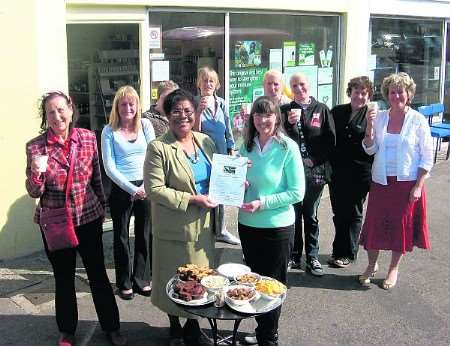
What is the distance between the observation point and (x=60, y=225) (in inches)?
148

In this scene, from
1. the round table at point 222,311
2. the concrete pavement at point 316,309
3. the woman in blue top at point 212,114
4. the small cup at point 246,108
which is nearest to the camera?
the round table at point 222,311

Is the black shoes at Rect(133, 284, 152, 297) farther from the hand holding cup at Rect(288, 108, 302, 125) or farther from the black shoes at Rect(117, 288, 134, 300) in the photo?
the hand holding cup at Rect(288, 108, 302, 125)

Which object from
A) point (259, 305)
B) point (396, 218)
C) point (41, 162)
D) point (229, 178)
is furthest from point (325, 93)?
point (259, 305)

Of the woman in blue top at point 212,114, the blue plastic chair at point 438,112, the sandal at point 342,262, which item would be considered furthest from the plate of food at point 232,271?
the blue plastic chair at point 438,112

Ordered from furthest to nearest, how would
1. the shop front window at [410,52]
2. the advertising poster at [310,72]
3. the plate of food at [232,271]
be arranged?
the shop front window at [410,52] < the advertising poster at [310,72] < the plate of food at [232,271]

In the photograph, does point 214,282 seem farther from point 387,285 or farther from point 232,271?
point 387,285

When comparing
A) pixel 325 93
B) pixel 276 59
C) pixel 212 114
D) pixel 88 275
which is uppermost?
pixel 276 59

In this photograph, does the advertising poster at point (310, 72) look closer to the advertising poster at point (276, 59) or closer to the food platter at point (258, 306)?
the advertising poster at point (276, 59)

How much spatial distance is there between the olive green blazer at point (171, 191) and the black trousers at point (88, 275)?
1.78 feet

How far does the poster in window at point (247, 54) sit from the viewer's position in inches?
313

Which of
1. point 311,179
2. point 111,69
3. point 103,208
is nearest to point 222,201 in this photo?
point 103,208

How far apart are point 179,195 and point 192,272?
48 centimetres

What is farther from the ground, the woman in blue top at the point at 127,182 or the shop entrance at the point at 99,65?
the shop entrance at the point at 99,65

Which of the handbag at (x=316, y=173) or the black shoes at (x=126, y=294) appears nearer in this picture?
the black shoes at (x=126, y=294)
